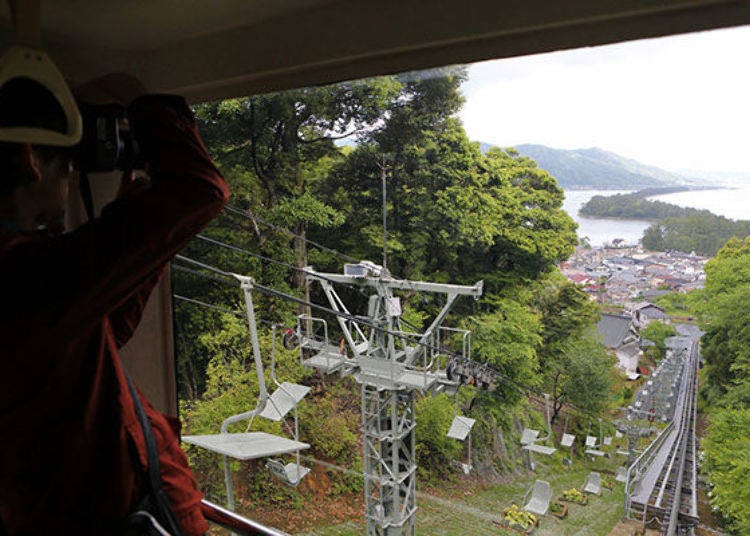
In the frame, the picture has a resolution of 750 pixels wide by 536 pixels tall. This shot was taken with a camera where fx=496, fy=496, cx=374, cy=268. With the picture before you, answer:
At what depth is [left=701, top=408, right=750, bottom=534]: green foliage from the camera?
71.6 inches

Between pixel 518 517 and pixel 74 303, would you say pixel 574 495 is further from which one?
pixel 74 303

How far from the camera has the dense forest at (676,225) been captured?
176 cm

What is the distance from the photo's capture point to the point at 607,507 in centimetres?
285

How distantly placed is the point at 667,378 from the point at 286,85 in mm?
1929

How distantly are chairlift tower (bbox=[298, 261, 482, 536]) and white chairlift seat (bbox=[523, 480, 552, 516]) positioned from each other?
2.54 feet

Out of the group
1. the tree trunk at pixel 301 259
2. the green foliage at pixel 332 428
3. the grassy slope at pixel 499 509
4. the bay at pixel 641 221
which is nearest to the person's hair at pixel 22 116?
the bay at pixel 641 221

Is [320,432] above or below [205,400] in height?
below

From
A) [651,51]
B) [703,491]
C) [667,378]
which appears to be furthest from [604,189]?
[703,491]

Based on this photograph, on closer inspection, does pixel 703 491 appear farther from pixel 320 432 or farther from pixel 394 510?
pixel 320 432

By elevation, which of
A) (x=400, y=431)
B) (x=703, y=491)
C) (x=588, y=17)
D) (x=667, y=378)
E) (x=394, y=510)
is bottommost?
(x=394, y=510)

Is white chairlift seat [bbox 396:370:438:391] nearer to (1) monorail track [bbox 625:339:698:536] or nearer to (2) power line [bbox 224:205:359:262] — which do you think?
(2) power line [bbox 224:205:359:262]

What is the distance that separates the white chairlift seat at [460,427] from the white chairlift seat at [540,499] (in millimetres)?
548

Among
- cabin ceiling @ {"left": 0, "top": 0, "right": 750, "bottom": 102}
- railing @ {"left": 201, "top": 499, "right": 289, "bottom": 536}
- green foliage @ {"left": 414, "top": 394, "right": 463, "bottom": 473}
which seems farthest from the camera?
green foliage @ {"left": 414, "top": 394, "right": 463, "bottom": 473}

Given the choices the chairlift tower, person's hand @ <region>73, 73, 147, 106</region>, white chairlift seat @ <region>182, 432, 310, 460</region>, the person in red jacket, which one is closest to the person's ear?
the person in red jacket
